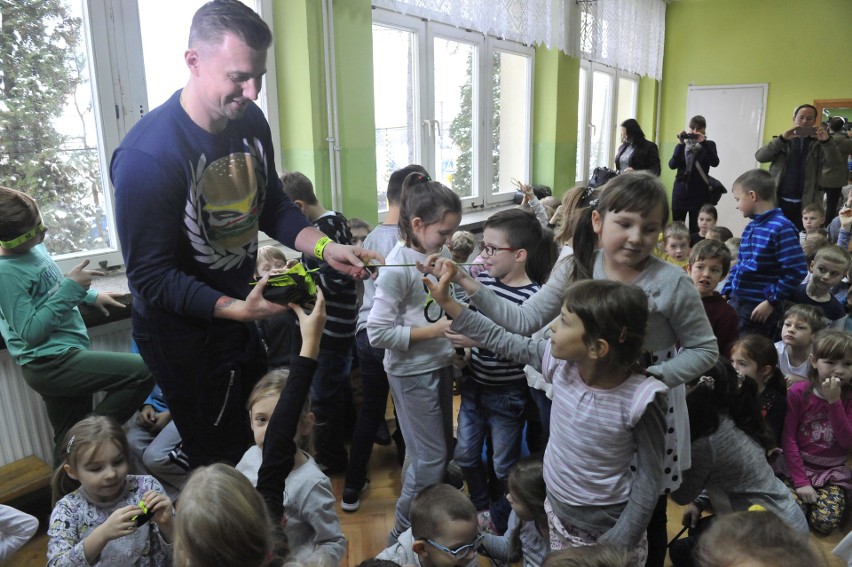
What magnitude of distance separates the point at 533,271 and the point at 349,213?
1543mm

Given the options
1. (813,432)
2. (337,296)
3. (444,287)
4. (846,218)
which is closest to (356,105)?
(337,296)

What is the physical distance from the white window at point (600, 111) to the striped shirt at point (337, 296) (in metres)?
4.69

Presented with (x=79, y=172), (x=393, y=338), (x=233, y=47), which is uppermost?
(x=233, y=47)

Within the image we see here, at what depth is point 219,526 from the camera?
3.06 feet

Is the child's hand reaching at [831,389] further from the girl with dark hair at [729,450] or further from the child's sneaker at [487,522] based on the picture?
the child's sneaker at [487,522]

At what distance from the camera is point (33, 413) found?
2213 mm

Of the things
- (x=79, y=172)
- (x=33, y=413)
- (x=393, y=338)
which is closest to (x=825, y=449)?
(x=393, y=338)

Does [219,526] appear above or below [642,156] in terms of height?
below

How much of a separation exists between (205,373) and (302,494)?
345 millimetres

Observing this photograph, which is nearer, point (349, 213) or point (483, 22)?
point (349, 213)

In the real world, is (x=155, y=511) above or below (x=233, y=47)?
below

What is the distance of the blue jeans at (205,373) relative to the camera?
126cm

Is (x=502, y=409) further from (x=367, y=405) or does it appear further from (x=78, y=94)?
(x=78, y=94)

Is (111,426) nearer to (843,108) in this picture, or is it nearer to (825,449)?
(825,449)
